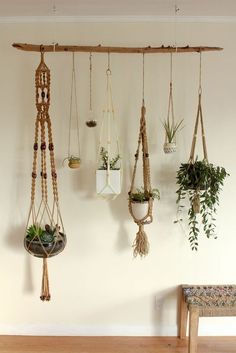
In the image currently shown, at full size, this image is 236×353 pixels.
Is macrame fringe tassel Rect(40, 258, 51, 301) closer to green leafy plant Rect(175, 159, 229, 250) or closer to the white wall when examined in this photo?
the white wall

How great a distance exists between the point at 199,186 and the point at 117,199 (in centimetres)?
65

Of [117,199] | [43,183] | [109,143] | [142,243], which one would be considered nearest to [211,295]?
[142,243]

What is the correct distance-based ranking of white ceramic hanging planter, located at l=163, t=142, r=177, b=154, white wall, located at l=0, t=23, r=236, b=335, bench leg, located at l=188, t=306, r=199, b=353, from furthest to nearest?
white wall, located at l=0, t=23, r=236, b=335 → white ceramic hanging planter, located at l=163, t=142, r=177, b=154 → bench leg, located at l=188, t=306, r=199, b=353

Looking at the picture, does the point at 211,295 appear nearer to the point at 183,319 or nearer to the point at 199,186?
the point at 183,319

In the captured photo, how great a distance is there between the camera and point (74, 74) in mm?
2980

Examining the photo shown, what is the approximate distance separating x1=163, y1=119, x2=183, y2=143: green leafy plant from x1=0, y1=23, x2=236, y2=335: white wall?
2.1 inches

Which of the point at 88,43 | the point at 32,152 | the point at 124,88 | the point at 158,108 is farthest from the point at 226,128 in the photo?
the point at 32,152

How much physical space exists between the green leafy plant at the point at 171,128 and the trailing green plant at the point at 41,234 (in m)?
1.06

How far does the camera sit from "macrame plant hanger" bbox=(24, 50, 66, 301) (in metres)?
2.74

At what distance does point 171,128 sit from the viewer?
2971 millimetres

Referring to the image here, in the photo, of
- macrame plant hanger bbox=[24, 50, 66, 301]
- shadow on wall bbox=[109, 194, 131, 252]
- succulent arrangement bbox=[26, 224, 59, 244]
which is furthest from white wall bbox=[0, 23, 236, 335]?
succulent arrangement bbox=[26, 224, 59, 244]

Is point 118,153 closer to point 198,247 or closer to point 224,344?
point 198,247

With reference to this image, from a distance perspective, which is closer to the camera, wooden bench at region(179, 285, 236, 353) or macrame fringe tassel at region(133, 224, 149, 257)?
wooden bench at region(179, 285, 236, 353)

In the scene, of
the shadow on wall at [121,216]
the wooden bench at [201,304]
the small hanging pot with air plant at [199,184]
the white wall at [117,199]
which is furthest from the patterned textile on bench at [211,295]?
the shadow on wall at [121,216]
